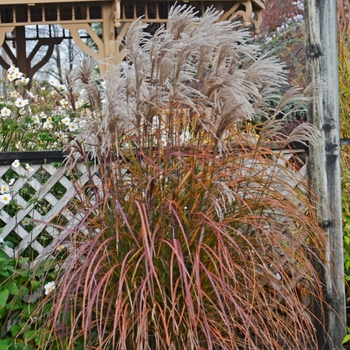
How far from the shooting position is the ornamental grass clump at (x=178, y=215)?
2.72 meters

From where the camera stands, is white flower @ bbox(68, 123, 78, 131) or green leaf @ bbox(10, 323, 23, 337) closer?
green leaf @ bbox(10, 323, 23, 337)

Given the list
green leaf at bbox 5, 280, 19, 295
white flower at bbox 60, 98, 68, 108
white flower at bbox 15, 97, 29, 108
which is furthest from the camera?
white flower at bbox 60, 98, 68, 108

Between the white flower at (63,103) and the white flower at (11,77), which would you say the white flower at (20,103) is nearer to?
the white flower at (11,77)

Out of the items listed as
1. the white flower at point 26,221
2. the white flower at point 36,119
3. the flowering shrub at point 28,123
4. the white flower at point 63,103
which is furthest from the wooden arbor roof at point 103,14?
the white flower at point 26,221

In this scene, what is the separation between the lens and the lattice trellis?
11.5ft

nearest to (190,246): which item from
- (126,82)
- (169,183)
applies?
(169,183)

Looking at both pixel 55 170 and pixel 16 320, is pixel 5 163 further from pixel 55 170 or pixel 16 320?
pixel 16 320

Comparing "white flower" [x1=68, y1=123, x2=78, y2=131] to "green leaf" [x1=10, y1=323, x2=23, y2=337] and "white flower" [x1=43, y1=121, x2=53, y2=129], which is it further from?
"green leaf" [x1=10, y1=323, x2=23, y2=337]

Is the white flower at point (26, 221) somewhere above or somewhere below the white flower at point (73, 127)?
below

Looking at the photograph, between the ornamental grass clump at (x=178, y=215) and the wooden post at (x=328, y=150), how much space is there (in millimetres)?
461

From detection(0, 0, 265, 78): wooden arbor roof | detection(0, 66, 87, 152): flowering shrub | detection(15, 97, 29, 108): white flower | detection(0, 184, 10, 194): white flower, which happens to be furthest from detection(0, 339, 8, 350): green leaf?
detection(0, 0, 265, 78): wooden arbor roof

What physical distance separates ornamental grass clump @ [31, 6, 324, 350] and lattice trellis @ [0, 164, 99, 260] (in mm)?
410

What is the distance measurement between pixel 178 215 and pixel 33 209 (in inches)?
42.0

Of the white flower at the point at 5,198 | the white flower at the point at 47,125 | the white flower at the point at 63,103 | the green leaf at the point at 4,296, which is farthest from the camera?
the white flower at the point at 63,103
